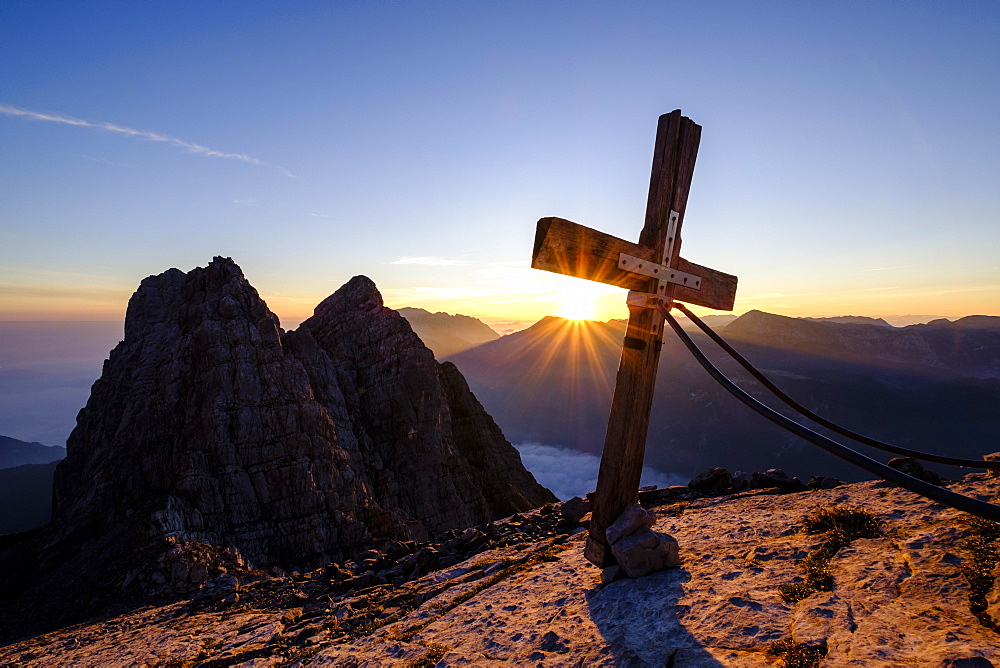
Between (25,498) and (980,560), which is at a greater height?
(980,560)

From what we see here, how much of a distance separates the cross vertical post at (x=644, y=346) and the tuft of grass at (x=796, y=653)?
272cm

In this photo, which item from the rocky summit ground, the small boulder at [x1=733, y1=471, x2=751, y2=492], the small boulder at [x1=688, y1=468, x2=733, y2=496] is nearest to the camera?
the rocky summit ground

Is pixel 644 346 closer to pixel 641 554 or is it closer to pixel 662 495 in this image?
pixel 641 554

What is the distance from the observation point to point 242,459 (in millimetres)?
26297

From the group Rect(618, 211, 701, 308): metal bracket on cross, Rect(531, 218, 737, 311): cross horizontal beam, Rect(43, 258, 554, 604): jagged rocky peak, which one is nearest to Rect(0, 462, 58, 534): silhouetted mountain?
Rect(43, 258, 554, 604): jagged rocky peak

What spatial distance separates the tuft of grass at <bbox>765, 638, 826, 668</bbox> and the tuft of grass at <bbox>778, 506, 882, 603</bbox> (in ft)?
3.07

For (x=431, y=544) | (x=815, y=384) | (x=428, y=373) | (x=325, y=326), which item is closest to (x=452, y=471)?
(x=428, y=373)

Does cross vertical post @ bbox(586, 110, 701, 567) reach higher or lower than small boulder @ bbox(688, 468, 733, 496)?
higher

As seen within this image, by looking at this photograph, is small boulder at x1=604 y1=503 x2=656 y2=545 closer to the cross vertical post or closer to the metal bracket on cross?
the cross vertical post

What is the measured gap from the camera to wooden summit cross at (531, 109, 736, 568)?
20.4 feet

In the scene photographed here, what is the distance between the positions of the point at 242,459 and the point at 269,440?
5.60ft

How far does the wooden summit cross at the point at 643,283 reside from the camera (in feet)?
20.4

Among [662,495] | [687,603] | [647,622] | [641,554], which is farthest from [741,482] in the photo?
[647,622]

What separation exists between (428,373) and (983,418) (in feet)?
716
